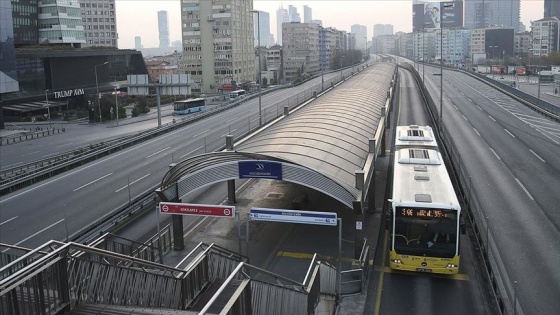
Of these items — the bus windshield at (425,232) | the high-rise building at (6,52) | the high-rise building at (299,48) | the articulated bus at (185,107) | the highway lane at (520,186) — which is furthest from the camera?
the high-rise building at (299,48)

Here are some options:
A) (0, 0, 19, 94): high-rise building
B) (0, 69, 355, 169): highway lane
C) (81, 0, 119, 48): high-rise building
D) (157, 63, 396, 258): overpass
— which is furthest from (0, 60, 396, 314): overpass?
(81, 0, 119, 48): high-rise building

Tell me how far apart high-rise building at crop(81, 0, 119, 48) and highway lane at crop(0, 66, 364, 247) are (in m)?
124

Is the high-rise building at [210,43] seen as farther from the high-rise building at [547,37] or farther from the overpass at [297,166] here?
the high-rise building at [547,37]

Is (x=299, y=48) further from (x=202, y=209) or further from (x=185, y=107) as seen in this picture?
(x=202, y=209)

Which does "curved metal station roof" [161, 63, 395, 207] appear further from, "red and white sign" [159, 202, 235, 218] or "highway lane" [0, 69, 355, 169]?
"highway lane" [0, 69, 355, 169]

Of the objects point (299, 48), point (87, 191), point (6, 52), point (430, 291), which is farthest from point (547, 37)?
point (430, 291)

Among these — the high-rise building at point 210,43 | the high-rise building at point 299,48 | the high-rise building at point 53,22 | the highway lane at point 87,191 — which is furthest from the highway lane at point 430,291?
the high-rise building at point 299,48

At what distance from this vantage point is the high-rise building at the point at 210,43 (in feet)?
378

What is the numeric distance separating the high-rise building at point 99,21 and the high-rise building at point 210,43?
50291mm

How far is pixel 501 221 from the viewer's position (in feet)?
69.1

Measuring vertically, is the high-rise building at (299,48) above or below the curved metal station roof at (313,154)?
above

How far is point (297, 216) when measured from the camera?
16188 millimetres

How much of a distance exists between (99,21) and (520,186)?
15196 cm

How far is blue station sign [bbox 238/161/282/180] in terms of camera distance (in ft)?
58.6
